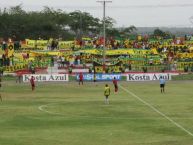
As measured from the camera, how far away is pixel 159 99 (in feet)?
166

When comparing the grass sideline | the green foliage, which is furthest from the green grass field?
the green foliage

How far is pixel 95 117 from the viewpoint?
124 feet

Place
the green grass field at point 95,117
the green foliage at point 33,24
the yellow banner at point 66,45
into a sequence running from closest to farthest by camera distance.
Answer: the green grass field at point 95,117
the yellow banner at point 66,45
the green foliage at point 33,24

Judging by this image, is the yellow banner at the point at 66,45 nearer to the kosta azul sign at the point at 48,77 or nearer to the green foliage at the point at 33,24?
the green foliage at the point at 33,24

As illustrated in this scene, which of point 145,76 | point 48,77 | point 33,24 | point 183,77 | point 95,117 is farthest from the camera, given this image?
point 33,24

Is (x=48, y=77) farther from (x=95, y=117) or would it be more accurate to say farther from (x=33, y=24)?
(x=33, y=24)

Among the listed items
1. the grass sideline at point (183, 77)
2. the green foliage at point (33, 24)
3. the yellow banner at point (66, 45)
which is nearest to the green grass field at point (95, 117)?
the grass sideline at point (183, 77)

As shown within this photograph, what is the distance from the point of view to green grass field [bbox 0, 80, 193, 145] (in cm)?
2900

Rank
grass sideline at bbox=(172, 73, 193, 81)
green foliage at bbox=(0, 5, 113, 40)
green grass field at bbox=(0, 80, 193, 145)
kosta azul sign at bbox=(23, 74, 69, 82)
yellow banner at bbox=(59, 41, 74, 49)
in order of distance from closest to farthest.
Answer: green grass field at bbox=(0, 80, 193, 145) → kosta azul sign at bbox=(23, 74, 69, 82) → grass sideline at bbox=(172, 73, 193, 81) → yellow banner at bbox=(59, 41, 74, 49) → green foliage at bbox=(0, 5, 113, 40)

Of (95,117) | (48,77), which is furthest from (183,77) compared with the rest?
(95,117)

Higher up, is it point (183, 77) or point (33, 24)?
point (33, 24)

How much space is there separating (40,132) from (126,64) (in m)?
53.8

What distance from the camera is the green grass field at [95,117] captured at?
2900 centimetres

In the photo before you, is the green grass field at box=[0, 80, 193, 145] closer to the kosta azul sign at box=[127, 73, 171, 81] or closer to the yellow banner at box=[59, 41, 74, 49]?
the kosta azul sign at box=[127, 73, 171, 81]
